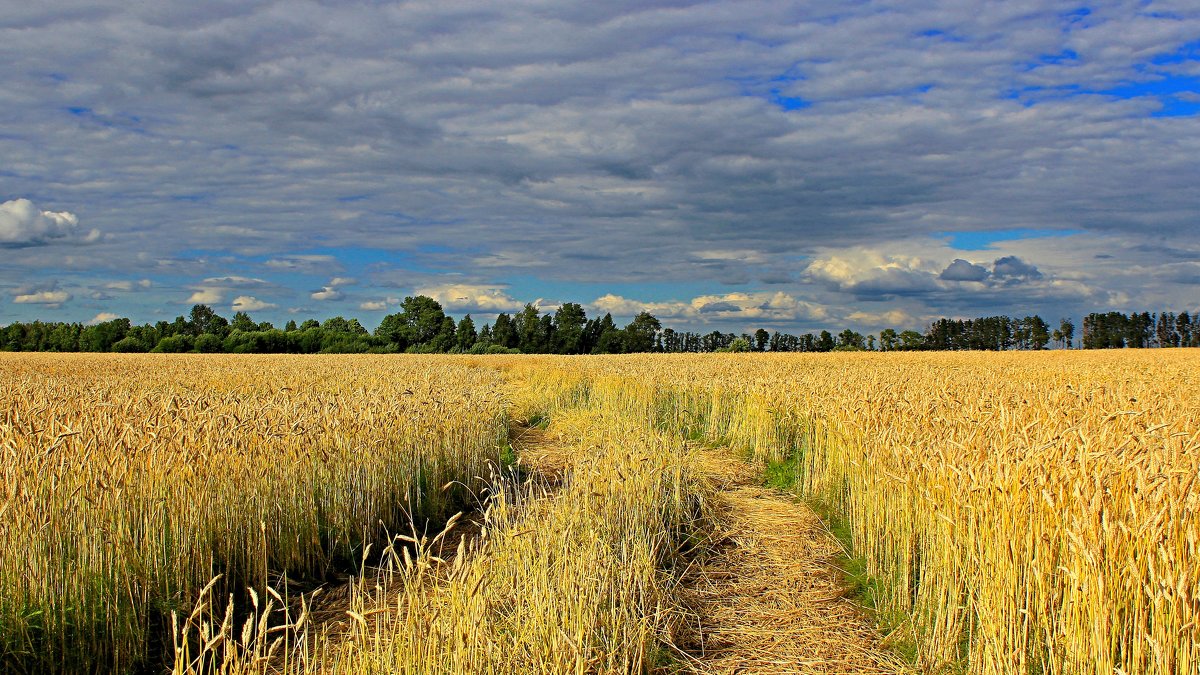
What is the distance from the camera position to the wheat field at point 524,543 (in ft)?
10.9

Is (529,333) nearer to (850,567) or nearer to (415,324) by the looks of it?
(415,324)

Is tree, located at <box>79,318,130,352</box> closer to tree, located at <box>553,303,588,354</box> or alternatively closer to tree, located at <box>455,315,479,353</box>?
tree, located at <box>455,315,479,353</box>

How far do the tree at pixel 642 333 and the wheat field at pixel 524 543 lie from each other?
73.9m

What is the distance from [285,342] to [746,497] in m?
65.5

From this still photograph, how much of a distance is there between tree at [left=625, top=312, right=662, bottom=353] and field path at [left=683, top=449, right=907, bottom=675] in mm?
73765

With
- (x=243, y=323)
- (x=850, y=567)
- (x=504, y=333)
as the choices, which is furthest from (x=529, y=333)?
(x=850, y=567)

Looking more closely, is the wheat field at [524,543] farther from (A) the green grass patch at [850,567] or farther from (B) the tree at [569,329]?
(B) the tree at [569,329]

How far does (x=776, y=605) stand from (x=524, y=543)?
211 centimetres

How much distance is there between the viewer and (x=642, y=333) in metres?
84.2

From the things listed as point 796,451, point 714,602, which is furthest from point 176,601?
point 796,451

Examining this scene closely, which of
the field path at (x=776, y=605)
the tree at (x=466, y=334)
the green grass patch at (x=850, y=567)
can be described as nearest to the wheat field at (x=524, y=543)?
the green grass patch at (x=850, y=567)

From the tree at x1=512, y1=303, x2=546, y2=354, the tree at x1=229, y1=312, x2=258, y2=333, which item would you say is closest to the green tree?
the tree at x1=512, y1=303, x2=546, y2=354

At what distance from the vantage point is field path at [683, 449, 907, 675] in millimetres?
4480

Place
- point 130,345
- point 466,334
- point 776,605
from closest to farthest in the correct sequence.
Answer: point 776,605 < point 130,345 < point 466,334
